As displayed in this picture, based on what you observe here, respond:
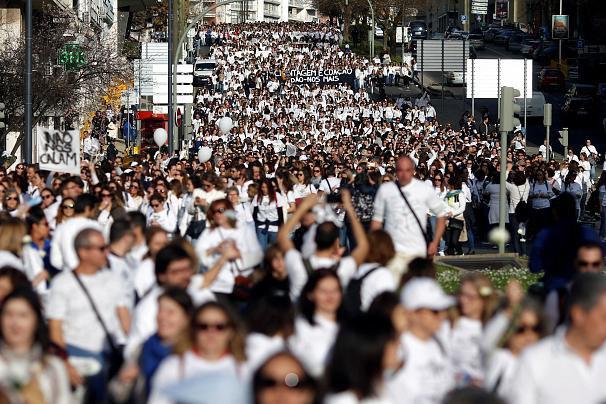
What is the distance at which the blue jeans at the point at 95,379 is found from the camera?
909cm

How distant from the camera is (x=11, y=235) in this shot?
11.3 m

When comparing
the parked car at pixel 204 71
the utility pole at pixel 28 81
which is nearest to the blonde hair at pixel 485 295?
the utility pole at pixel 28 81

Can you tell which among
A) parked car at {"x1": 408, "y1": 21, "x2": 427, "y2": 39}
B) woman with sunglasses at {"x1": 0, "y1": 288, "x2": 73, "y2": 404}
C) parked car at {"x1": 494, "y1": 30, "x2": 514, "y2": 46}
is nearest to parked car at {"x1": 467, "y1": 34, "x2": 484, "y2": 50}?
parked car at {"x1": 494, "y1": 30, "x2": 514, "y2": 46}

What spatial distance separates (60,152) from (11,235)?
893 centimetres

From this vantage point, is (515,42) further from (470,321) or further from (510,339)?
(510,339)

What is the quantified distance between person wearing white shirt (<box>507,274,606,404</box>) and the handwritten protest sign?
13.7 m

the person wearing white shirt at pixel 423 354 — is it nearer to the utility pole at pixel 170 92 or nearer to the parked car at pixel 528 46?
the utility pole at pixel 170 92

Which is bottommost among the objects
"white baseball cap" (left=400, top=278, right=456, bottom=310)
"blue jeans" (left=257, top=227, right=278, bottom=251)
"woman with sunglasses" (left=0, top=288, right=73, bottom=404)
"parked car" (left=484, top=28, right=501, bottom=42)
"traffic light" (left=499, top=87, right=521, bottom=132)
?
"blue jeans" (left=257, top=227, right=278, bottom=251)

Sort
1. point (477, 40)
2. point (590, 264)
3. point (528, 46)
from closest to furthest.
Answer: point (590, 264) < point (528, 46) < point (477, 40)

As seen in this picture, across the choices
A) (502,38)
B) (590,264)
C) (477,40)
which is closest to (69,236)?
(590,264)

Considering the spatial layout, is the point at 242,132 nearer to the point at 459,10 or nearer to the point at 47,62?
the point at 47,62

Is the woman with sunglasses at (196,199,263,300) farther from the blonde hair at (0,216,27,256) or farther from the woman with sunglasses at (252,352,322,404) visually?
the woman with sunglasses at (252,352,322,404)

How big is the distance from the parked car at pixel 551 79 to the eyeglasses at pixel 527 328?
7107 cm

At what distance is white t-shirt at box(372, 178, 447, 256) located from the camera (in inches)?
525
